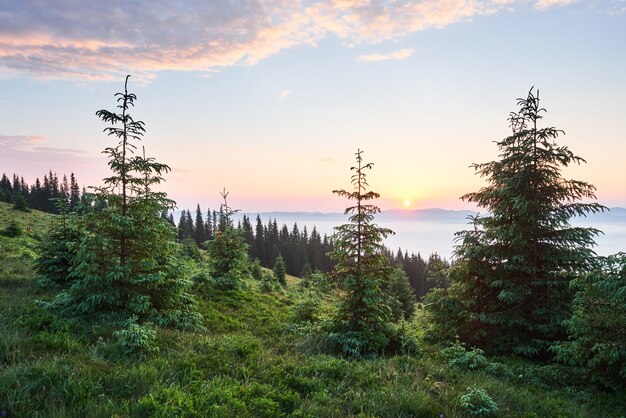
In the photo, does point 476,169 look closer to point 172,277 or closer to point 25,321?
point 172,277

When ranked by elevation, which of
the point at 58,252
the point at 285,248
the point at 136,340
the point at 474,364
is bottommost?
the point at 285,248

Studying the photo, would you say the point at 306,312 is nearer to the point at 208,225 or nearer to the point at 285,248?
the point at 285,248

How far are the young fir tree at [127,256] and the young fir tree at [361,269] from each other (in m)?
5.04

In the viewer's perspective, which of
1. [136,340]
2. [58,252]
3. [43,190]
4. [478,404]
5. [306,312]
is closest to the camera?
[478,404]

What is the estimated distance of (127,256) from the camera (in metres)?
10.1

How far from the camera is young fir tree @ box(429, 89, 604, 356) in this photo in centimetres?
1070

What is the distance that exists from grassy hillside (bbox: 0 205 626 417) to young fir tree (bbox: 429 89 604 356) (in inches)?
58.2

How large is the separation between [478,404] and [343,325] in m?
4.95

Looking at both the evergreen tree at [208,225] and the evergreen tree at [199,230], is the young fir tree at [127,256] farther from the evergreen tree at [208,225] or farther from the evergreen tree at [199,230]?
the evergreen tree at [208,225]

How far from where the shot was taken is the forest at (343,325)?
6.01m

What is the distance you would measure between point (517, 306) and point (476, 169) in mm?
5281

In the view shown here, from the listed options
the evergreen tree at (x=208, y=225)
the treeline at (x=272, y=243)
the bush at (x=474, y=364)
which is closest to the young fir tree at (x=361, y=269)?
the bush at (x=474, y=364)

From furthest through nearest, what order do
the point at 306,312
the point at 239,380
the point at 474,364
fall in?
the point at 306,312 → the point at 474,364 → the point at 239,380

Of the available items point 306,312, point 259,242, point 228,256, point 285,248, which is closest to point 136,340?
point 306,312
